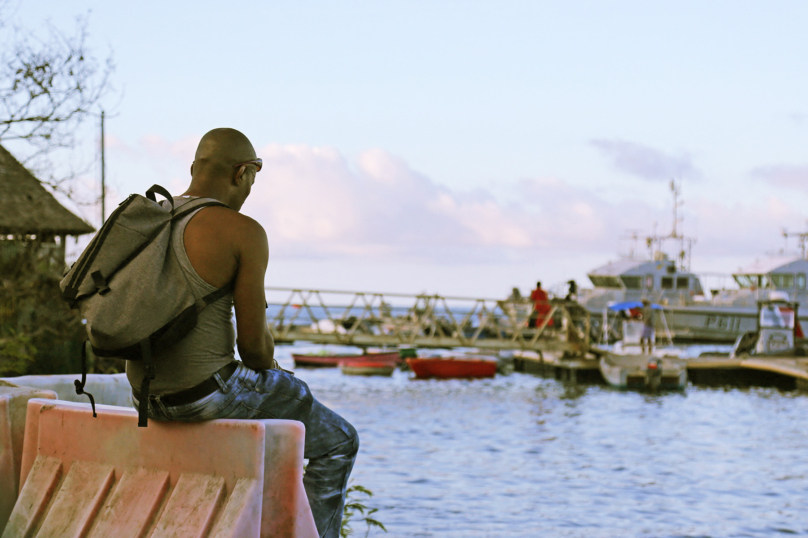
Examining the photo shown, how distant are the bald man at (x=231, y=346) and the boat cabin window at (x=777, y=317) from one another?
119 feet

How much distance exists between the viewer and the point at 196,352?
11.2 feet

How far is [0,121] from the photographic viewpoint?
12023mm

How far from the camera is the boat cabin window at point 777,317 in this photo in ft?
121

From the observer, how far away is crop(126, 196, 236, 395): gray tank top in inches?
A: 133

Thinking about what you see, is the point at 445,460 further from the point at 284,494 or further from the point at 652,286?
the point at 652,286

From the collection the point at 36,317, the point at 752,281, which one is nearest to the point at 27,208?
the point at 36,317

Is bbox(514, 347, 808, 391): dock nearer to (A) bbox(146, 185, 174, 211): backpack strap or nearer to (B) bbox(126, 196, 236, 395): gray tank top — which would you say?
(B) bbox(126, 196, 236, 395): gray tank top

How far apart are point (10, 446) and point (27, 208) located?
23.7 m

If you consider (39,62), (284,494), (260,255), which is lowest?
(284,494)

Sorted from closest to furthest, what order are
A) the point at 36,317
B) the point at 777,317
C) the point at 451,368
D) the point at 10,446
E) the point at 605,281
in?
the point at 10,446 → the point at 36,317 → the point at 777,317 → the point at 451,368 → the point at 605,281

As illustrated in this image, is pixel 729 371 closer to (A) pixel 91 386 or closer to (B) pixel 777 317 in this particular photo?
(B) pixel 777 317

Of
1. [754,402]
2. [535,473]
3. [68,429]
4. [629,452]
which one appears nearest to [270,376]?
[68,429]

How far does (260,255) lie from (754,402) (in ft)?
97.1

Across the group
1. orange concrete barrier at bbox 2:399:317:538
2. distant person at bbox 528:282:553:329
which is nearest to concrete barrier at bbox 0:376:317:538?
orange concrete barrier at bbox 2:399:317:538
